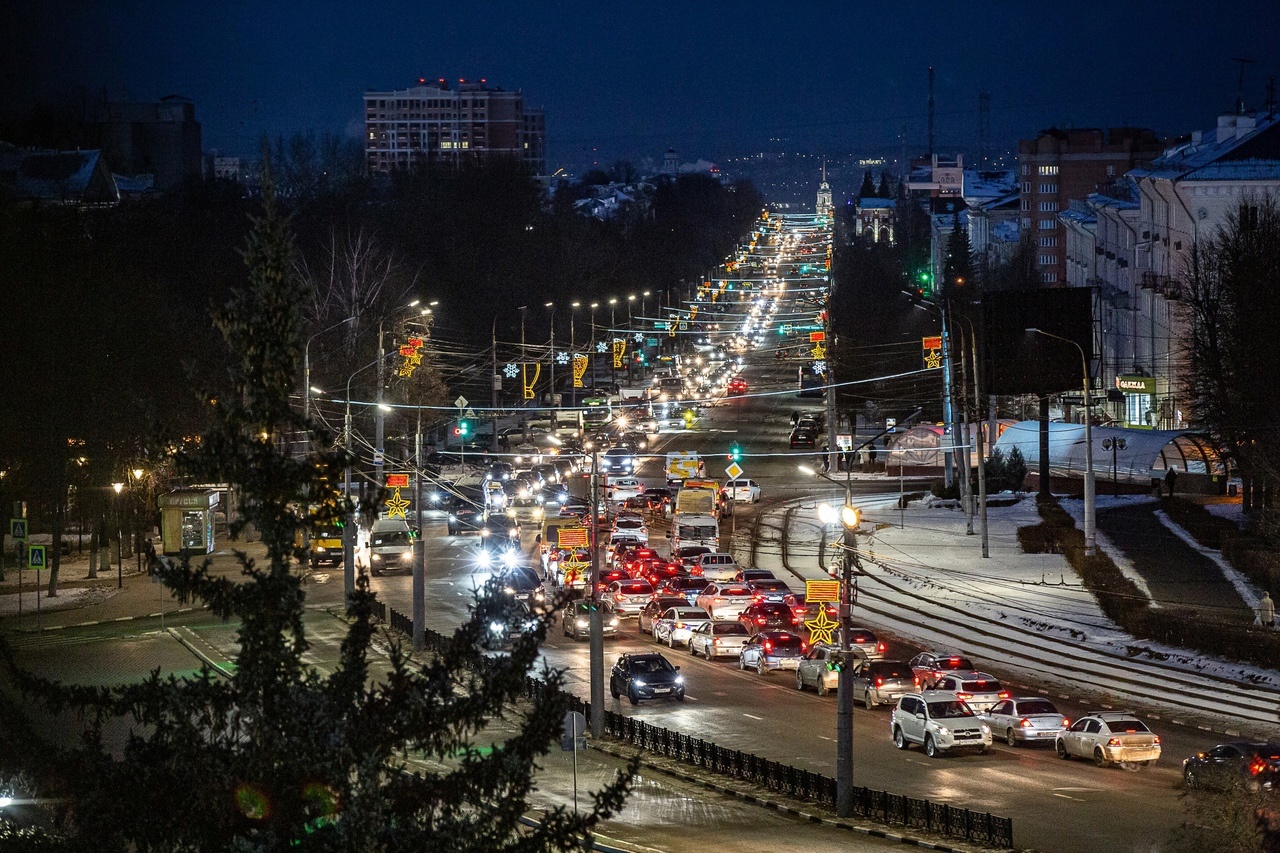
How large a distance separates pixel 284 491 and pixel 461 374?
7822cm

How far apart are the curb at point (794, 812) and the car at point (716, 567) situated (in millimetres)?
19149

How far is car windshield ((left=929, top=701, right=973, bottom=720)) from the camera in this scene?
2612cm

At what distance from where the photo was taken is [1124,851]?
19000mm

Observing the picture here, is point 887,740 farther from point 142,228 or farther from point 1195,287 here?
point 142,228

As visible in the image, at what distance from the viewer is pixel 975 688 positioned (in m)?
29.4

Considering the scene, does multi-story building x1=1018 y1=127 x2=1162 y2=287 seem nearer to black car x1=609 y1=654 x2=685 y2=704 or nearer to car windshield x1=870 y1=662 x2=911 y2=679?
→ car windshield x1=870 y1=662 x2=911 y2=679

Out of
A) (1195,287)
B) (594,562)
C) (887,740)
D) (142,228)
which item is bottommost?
(887,740)

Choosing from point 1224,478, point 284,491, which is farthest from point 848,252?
point 284,491

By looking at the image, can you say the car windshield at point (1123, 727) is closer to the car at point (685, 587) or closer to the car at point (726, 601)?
the car at point (726, 601)

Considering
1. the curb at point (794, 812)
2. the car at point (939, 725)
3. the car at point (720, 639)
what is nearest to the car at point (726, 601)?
the car at point (720, 639)

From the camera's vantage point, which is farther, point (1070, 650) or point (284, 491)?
point (1070, 650)

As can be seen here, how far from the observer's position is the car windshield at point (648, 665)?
31.2m

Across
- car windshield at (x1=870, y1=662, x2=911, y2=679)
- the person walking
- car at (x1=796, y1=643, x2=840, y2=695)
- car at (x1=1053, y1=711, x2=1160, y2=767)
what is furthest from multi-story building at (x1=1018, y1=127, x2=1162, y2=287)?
car at (x1=1053, y1=711, x2=1160, y2=767)

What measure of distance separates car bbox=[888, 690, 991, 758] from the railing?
3.06m
